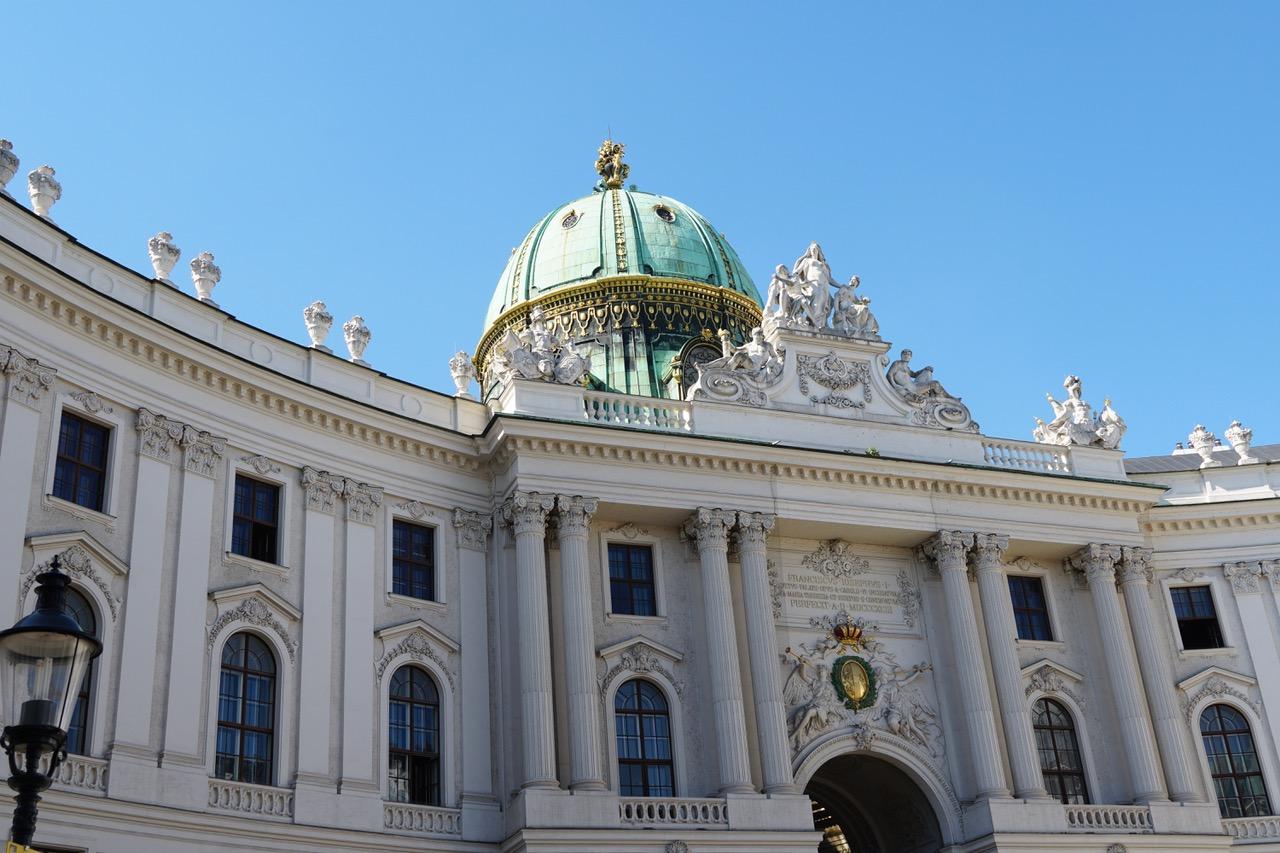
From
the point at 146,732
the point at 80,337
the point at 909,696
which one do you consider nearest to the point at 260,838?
the point at 146,732

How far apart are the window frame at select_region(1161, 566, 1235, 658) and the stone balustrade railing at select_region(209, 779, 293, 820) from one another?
23.0m

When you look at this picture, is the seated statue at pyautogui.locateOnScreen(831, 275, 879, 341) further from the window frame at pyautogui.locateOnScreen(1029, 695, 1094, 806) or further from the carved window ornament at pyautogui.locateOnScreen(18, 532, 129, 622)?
the carved window ornament at pyautogui.locateOnScreen(18, 532, 129, 622)

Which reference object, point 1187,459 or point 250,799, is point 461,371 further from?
point 1187,459

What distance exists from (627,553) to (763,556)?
3124 millimetres

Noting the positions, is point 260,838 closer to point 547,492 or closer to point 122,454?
point 122,454

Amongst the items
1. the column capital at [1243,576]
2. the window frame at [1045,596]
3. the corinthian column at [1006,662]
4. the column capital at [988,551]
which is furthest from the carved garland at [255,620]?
the column capital at [1243,576]

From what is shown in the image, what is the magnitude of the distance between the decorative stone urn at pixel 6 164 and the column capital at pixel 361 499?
8706 mm

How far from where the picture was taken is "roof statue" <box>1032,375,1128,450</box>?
120 ft

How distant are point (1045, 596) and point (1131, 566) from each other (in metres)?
2.26

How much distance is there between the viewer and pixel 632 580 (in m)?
31.8

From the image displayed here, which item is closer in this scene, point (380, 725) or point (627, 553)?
point (380, 725)

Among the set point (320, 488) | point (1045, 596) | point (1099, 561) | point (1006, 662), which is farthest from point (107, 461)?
point (1099, 561)

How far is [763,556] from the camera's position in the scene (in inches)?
1252

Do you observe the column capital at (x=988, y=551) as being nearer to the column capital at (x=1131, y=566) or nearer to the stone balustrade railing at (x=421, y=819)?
the column capital at (x=1131, y=566)
